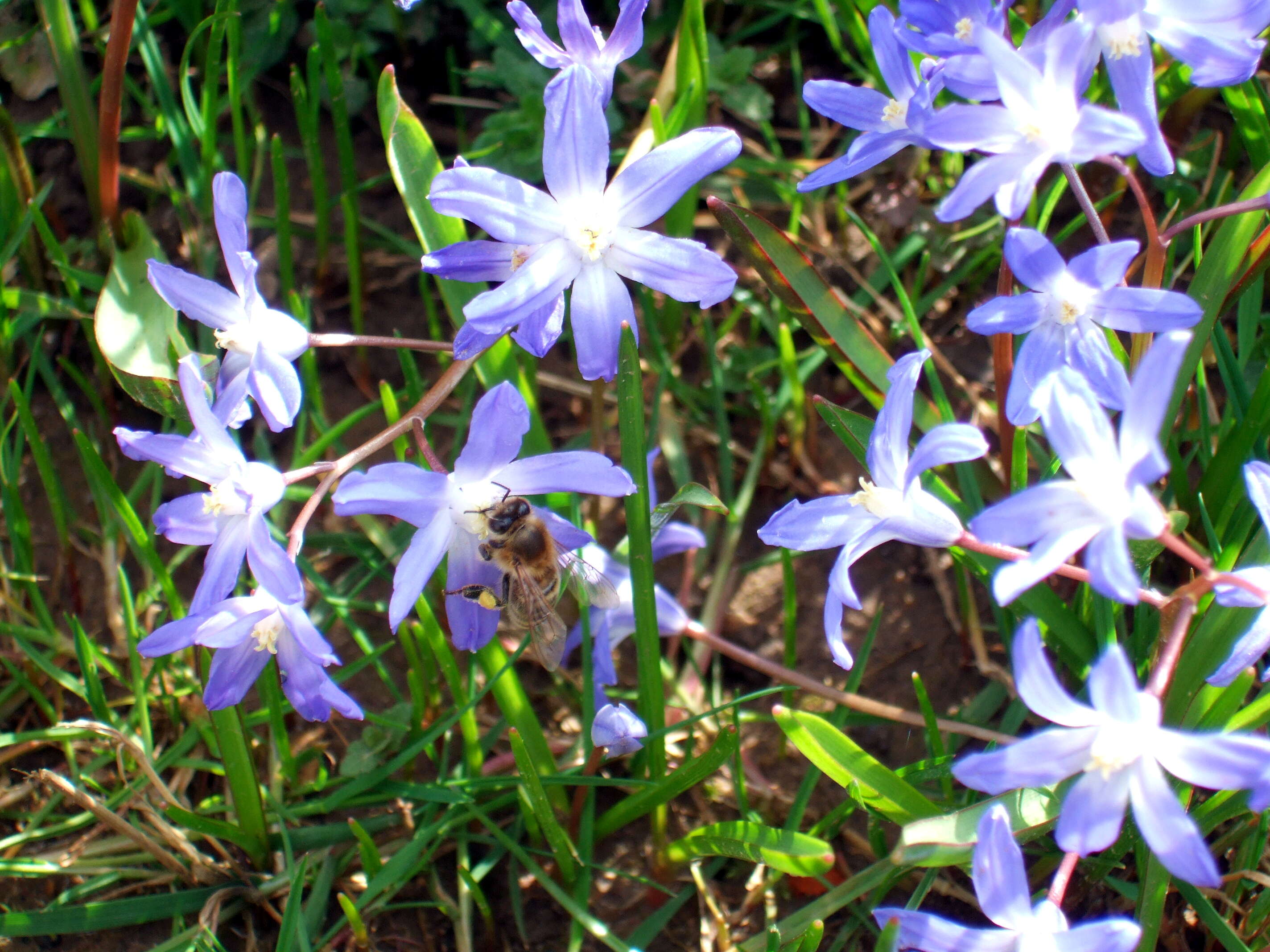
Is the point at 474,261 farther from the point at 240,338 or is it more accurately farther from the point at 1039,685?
the point at 1039,685

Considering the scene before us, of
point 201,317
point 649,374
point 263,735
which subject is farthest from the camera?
point 649,374

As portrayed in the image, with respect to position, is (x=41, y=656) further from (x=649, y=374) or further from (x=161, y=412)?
(x=649, y=374)

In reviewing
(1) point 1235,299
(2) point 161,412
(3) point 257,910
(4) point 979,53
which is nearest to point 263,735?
(3) point 257,910

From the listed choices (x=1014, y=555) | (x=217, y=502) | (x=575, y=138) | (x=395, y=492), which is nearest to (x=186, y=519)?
(x=217, y=502)

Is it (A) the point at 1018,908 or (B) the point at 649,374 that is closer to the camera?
(A) the point at 1018,908

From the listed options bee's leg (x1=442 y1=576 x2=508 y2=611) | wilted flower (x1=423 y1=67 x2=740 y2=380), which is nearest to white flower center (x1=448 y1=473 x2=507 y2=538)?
bee's leg (x1=442 y1=576 x2=508 y2=611)

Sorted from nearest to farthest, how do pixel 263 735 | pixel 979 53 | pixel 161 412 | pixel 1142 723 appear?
pixel 1142 723 < pixel 979 53 < pixel 161 412 < pixel 263 735

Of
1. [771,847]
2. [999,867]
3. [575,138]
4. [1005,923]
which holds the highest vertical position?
[575,138]
